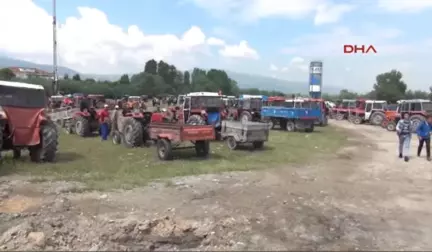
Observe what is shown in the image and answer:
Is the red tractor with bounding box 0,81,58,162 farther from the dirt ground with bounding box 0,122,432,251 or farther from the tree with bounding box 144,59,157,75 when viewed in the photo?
the tree with bounding box 144,59,157,75

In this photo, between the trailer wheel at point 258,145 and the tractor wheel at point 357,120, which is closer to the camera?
the trailer wheel at point 258,145

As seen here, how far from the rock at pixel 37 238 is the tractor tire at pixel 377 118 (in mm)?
29876

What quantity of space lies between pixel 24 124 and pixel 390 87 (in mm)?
73684

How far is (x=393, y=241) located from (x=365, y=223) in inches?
33.2

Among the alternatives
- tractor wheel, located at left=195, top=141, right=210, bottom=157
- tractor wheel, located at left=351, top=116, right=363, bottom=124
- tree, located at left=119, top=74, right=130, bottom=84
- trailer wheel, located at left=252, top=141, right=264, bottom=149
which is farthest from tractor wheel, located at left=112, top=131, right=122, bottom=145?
tree, located at left=119, top=74, right=130, bottom=84

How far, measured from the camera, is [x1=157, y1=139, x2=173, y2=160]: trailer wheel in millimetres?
12344

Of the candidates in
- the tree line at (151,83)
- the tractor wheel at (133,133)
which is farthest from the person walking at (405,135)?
the tree line at (151,83)

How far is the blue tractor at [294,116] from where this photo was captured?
23828 millimetres

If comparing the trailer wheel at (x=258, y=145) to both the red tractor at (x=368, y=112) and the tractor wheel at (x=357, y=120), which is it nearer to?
the red tractor at (x=368, y=112)

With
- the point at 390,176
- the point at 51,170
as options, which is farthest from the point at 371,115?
the point at 51,170

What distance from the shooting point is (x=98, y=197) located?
7738mm

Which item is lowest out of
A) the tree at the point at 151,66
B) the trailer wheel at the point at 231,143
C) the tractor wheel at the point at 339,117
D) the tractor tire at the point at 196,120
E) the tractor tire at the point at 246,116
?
the tractor wheel at the point at 339,117

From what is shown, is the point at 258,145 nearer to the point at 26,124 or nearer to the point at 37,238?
the point at 26,124

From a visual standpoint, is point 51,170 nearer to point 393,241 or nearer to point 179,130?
point 179,130
